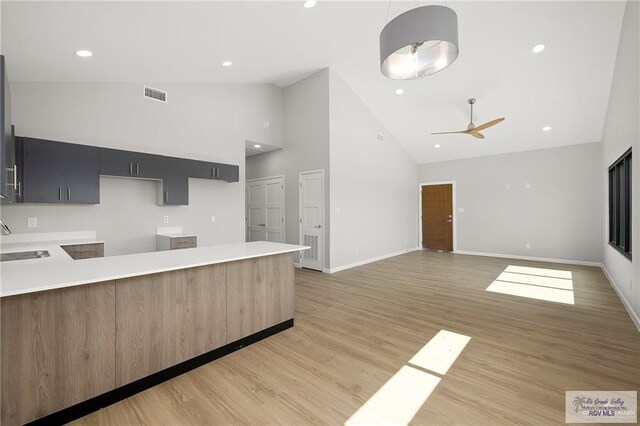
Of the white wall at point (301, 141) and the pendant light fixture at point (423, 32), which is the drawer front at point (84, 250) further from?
the pendant light fixture at point (423, 32)

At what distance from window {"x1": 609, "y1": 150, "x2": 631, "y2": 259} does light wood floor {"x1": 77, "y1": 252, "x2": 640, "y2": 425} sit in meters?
0.85

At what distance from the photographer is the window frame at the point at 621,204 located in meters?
3.68

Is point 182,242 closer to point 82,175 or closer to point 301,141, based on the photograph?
point 82,175

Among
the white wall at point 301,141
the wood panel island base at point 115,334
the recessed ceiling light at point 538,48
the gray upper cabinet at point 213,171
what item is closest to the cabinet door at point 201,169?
the gray upper cabinet at point 213,171

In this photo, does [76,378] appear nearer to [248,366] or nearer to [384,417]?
[248,366]

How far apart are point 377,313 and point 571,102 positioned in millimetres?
5403

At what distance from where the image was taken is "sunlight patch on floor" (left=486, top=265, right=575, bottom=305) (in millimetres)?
4121

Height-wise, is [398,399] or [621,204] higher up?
[621,204]

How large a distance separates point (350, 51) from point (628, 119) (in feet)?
12.6

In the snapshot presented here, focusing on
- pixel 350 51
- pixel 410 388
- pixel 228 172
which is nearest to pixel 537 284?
pixel 410 388

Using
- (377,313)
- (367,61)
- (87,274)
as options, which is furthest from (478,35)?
(87,274)

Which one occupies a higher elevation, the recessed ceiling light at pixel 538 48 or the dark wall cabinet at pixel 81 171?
the recessed ceiling light at pixel 538 48

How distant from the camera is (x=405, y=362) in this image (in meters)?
2.38

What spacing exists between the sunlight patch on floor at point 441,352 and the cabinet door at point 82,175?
13.8 ft
